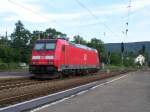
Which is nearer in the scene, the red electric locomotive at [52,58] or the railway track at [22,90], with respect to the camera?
the railway track at [22,90]

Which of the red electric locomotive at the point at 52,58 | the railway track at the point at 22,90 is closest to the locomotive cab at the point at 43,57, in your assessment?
the red electric locomotive at the point at 52,58

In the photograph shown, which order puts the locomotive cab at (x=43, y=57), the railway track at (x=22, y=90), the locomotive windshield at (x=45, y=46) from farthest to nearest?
the locomotive windshield at (x=45, y=46) < the locomotive cab at (x=43, y=57) < the railway track at (x=22, y=90)

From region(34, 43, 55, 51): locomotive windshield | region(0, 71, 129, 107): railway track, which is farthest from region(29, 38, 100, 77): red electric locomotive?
region(0, 71, 129, 107): railway track

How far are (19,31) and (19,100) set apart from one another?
451ft

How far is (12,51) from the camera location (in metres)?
100

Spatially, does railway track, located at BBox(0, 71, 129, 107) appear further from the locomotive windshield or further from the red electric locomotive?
the locomotive windshield

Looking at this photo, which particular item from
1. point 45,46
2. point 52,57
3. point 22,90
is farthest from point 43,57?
point 22,90

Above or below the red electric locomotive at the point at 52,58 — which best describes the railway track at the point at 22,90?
below

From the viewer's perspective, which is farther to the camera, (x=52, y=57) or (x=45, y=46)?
(x=45, y=46)

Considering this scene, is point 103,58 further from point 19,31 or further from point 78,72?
point 78,72

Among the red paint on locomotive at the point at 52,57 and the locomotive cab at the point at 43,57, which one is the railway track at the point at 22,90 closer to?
the locomotive cab at the point at 43,57

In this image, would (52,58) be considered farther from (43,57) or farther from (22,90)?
(22,90)

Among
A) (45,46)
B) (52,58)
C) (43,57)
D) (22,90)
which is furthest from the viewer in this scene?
(45,46)

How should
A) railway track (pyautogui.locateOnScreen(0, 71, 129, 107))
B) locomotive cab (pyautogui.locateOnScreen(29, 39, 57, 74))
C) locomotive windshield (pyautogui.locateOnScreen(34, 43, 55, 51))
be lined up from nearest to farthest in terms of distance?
railway track (pyautogui.locateOnScreen(0, 71, 129, 107)) < locomotive cab (pyautogui.locateOnScreen(29, 39, 57, 74)) < locomotive windshield (pyautogui.locateOnScreen(34, 43, 55, 51))
